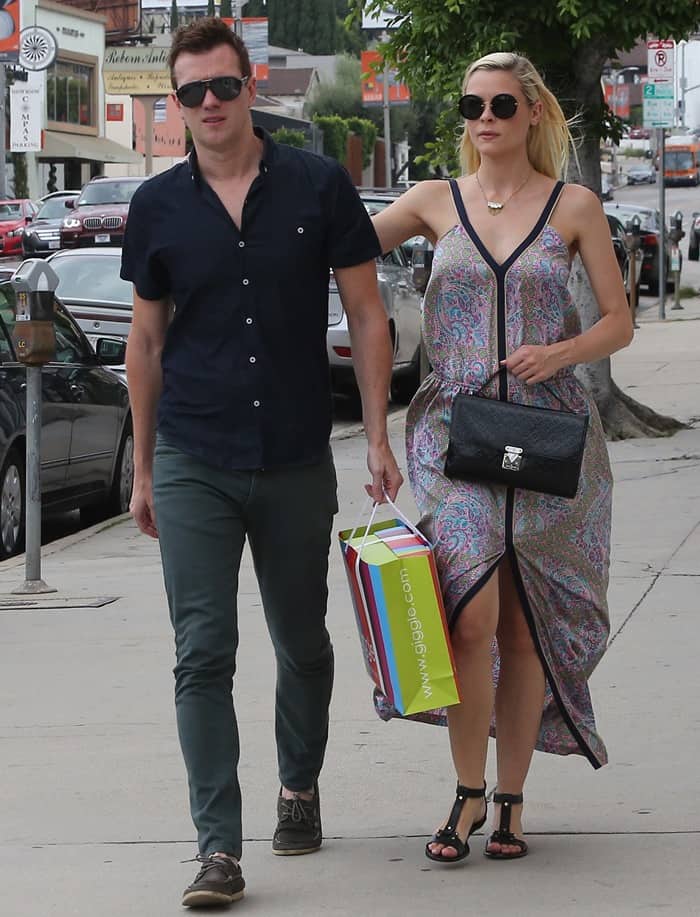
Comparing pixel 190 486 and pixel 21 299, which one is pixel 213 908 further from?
pixel 21 299

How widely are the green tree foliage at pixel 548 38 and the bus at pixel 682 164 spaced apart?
276 feet

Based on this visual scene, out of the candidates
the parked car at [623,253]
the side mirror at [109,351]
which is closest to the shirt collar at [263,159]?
the side mirror at [109,351]

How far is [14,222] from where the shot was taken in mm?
40094

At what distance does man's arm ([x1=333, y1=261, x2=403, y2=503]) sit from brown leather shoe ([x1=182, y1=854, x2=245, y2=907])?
951 millimetres

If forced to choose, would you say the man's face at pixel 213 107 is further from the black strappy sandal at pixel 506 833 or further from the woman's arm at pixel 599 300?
the black strappy sandal at pixel 506 833

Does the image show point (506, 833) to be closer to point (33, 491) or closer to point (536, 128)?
point (536, 128)

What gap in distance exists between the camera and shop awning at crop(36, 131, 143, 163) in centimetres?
6181

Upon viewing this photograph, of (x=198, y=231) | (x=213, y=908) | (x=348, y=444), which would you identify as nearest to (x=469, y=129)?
(x=198, y=231)

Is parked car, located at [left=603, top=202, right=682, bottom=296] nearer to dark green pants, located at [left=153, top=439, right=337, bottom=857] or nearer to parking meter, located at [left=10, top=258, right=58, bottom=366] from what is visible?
parking meter, located at [left=10, top=258, right=58, bottom=366]

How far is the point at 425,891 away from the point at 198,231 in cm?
163

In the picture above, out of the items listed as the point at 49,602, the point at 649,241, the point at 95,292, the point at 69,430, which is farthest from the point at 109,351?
the point at 649,241

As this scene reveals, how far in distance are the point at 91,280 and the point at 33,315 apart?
267 inches

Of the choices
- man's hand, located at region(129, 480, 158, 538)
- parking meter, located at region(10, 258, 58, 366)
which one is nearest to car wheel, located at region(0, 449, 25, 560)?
parking meter, located at region(10, 258, 58, 366)

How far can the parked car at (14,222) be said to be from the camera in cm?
3875
